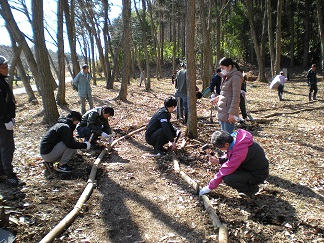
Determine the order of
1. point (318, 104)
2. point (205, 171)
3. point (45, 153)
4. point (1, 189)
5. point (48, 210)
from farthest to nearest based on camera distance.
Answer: point (318, 104), point (205, 171), point (45, 153), point (1, 189), point (48, 210)

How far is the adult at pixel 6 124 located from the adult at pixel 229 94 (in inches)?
139

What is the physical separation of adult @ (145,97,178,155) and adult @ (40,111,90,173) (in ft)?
5.25

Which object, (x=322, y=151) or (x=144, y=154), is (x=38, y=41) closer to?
(x=144, y=154)

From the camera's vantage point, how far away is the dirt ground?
3369 millimetres

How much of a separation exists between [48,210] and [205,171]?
9.33 ft

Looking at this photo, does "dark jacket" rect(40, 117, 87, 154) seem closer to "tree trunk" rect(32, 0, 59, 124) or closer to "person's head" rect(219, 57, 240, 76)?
"person's head" rect(219, 57, 240, 76)

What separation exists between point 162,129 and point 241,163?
2271mm

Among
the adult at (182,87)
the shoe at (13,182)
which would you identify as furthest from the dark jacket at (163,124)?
the shoe at (13,182)

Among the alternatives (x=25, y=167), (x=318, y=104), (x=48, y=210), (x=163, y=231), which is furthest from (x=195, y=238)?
(x=318, y=104)

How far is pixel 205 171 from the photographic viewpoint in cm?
529

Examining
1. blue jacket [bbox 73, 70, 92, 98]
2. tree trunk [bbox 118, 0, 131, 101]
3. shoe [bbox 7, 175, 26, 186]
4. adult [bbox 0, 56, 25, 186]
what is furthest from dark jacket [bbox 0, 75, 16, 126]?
tree trunk [bbox 118, 0, 131, 101]

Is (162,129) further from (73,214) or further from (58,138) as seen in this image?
(73,214)

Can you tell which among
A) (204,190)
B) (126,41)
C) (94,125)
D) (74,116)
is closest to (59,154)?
(74,116)

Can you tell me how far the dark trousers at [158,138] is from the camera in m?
5.95
